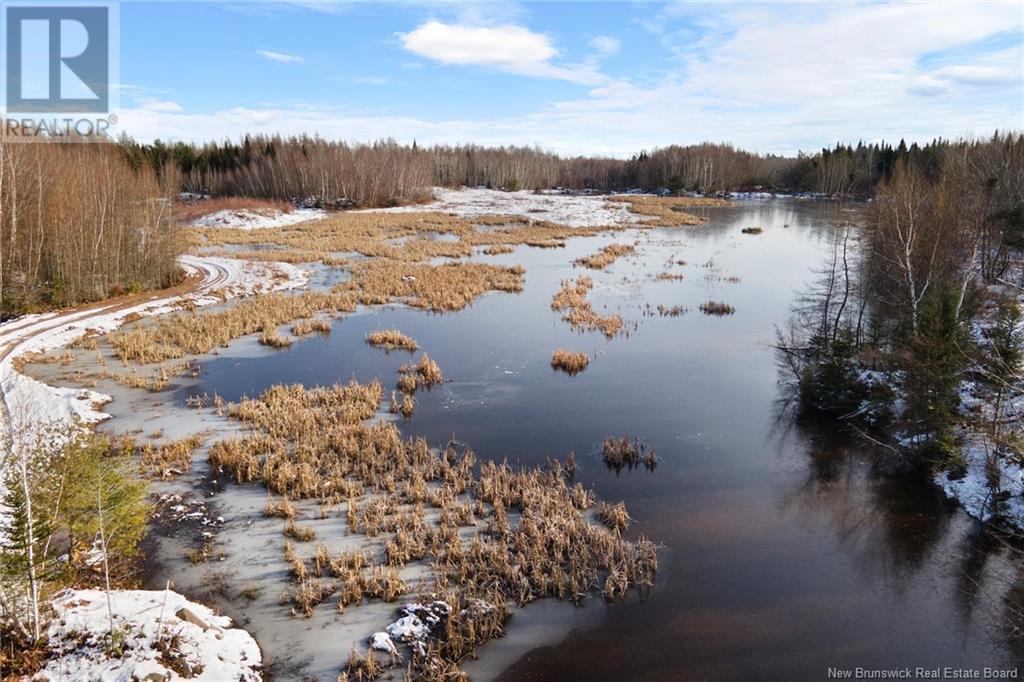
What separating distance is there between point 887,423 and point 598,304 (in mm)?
19466

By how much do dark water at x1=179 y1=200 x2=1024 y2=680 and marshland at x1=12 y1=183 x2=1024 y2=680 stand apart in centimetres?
7

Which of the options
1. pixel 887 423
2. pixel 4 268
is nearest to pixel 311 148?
pixel 4 268

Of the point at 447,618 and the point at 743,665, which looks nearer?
the point at 743,665

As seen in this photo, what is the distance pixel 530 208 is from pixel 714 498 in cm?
9376

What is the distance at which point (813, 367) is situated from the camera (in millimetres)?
22891

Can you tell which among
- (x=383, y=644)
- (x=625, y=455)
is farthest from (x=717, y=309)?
(x=383, y=644)

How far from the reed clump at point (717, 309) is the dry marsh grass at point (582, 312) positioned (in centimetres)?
585

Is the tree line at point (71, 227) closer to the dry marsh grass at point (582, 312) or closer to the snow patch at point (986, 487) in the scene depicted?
the dry marsh grass at point (582, 312)

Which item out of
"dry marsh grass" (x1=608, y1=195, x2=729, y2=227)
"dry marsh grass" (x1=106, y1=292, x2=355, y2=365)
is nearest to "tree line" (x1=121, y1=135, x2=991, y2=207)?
"dry marsh grass" (x1=608, y1=195, x2=729, y2=227)

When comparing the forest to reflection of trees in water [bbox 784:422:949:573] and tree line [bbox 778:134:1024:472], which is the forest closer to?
tree line [bbox 778:134:1024:472]

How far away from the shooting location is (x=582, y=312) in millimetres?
34406

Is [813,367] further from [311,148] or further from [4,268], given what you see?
[311,148]

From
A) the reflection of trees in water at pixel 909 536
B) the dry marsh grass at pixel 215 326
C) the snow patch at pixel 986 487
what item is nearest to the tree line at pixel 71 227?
the dry marsh grass at pixel 215 326

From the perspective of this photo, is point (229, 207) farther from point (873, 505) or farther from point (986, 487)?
point (986, 487)
